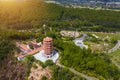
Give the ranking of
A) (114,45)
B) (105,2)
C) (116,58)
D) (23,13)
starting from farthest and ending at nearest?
(105,2) → (23,13) → (114,45) → (116,58)

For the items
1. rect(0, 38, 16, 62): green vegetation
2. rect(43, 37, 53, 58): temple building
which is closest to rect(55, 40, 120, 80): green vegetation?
rect(43, 37, 53, 58): temple building

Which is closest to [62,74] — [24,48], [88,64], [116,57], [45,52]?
[88,64]

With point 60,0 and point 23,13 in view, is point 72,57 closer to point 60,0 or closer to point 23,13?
point 23,13

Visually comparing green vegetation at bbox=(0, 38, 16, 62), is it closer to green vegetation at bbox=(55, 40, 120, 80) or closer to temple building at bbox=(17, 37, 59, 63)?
temple building at bbox=(17, 37, 59, 63)

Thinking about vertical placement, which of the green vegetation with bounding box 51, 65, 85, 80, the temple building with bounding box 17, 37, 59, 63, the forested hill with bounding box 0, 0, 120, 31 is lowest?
the forested hill with bounding box 0, 0, 120, 31

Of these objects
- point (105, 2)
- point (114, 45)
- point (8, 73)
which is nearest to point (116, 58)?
point (114, 45)

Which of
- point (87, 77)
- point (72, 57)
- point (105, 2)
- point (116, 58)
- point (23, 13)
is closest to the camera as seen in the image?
point (87, 77)

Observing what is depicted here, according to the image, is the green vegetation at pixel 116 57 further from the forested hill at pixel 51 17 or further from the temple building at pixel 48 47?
the forested hill at pixel 51 17

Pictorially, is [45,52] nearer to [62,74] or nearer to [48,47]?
[48,47]
